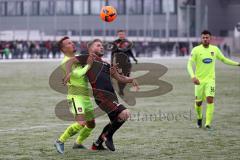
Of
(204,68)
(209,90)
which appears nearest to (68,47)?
(209,90)

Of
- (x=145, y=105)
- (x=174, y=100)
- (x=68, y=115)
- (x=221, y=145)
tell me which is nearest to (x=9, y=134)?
(x=68, y=115)

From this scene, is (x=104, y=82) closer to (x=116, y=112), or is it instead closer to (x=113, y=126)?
(x=116, y=112)

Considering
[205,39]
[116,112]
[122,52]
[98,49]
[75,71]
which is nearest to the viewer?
[75,71]

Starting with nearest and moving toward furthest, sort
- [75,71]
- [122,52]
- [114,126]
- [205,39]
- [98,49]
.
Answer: [75,71] → [98,49] → [114,126] → [205,39] → [122,52]

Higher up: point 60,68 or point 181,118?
point 60,68

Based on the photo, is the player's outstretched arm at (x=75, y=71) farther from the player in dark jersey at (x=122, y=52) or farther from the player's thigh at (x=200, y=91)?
the player in dark jersey at (x=122, y=52)

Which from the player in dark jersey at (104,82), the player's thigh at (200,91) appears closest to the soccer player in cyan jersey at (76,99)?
the player in dark jersey at (104,82)

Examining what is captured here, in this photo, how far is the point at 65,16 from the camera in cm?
9944

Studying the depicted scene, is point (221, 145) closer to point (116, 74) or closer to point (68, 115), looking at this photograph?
point (116, 74)

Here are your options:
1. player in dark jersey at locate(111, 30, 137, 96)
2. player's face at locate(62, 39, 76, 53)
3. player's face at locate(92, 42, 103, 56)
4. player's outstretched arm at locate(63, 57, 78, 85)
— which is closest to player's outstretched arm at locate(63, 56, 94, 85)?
player's outstretched arm at locate(63, 57, 78, 85)

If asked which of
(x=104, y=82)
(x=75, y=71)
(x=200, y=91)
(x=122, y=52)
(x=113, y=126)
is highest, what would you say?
(x=75, y=71)

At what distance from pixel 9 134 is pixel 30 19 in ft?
291

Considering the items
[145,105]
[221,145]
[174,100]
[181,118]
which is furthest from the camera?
[174,100]

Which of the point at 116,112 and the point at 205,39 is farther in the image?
the point at 205,39
